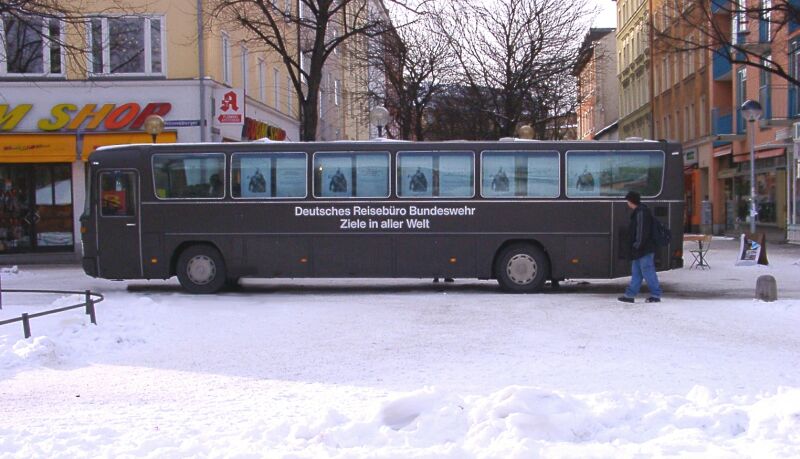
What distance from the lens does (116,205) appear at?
50.9 feet

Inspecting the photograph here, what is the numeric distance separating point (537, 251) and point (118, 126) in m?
16.1

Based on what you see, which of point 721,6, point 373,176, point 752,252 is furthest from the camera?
point 752,252

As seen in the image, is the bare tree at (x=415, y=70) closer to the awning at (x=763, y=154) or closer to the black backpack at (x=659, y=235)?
the awning at (x=763, y=154)

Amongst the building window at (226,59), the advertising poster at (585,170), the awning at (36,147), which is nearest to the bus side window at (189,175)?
the advertising poster at (585,170)

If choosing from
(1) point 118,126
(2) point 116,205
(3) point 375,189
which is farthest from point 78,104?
(3) point 375,189

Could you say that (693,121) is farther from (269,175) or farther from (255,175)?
(255,175)

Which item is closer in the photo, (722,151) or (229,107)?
(229,107)

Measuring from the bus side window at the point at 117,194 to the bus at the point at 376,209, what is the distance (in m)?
0.02

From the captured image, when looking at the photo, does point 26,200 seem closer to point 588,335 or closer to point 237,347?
point 237,347

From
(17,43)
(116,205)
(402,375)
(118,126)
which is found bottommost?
(402,375)

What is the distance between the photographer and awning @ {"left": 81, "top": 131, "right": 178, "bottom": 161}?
86.5 feet

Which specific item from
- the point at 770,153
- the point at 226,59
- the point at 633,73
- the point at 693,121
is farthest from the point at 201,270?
the point at 633,73

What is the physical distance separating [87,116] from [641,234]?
19.0m

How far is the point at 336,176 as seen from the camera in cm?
1524
